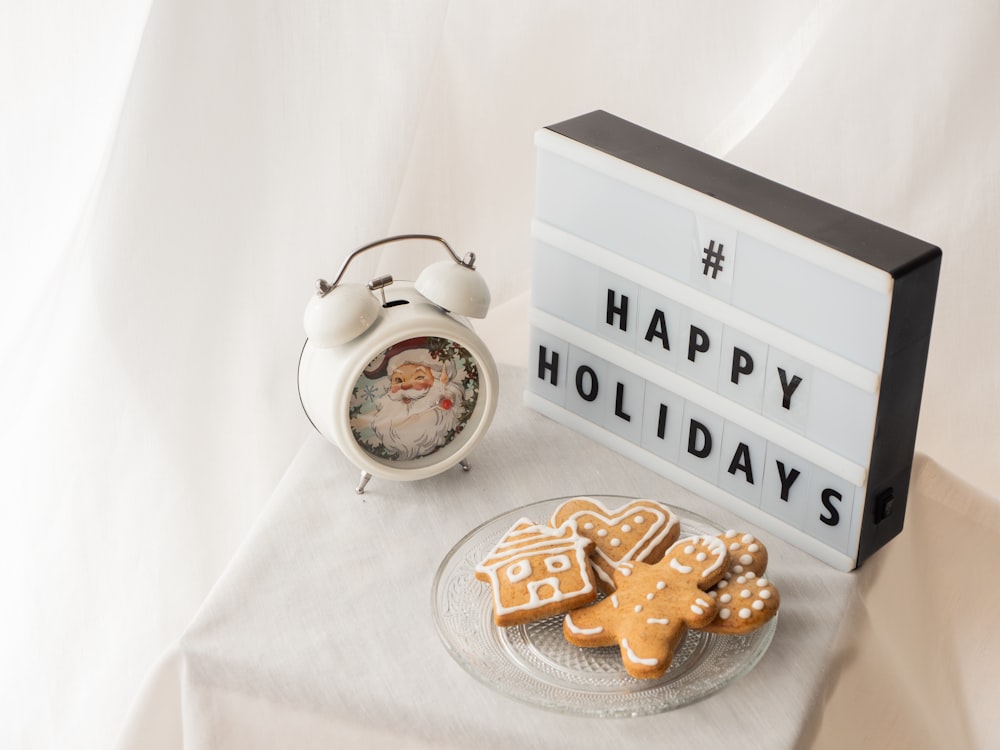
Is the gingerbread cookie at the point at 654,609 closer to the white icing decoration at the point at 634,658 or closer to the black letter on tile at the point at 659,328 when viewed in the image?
the white icing decoration at the point at 634,658

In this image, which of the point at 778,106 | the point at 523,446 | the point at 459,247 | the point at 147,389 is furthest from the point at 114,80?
the point at 778,106

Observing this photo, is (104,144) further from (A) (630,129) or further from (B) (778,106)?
(B) (778,106)

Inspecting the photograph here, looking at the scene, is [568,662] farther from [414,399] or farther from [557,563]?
[414,399]

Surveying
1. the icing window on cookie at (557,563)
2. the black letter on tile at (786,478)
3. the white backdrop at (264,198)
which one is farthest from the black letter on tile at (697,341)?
the white backdrop at (264,198)

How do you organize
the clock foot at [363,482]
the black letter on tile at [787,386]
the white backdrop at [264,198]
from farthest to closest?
1. the white backdrop at [264,198]
2. the clock foot at [363,482]
3. the black letter on tile at [787,386]

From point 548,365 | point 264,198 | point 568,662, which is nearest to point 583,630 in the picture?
point 568,662

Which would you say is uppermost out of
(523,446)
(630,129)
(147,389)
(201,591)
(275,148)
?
(630,129)

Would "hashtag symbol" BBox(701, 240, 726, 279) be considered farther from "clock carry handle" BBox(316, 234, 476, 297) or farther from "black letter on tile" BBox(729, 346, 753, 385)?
"clock carry handle" BBox(316, 234, 476, 297)

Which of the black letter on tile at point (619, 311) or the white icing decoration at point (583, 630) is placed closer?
the white icing decoration at point (583, 630)
